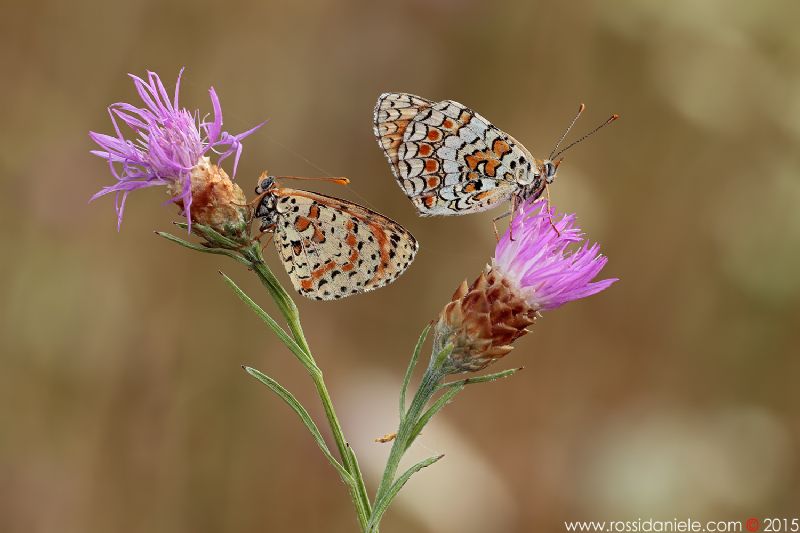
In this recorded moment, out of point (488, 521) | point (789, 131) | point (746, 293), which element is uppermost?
point (789, 131)

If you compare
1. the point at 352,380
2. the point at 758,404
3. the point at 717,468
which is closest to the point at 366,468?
the point at 352,380

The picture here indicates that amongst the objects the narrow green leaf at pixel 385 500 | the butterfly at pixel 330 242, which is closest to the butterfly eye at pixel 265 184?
the butterfly at pixel 330 242

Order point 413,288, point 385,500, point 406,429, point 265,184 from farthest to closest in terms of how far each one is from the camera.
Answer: point 413,288
point 265,184
point 406,429
point 385,500

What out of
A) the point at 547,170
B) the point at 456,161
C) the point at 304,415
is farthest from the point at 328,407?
the point at 547,170

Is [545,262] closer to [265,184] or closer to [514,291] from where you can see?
[514,291]

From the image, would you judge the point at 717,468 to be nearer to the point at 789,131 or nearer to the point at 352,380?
the point at 789,131

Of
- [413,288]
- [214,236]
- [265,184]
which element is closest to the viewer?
[214,236]

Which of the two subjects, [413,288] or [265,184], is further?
[413,288]

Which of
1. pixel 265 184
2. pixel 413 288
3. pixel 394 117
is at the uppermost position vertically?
pixel 394 117
